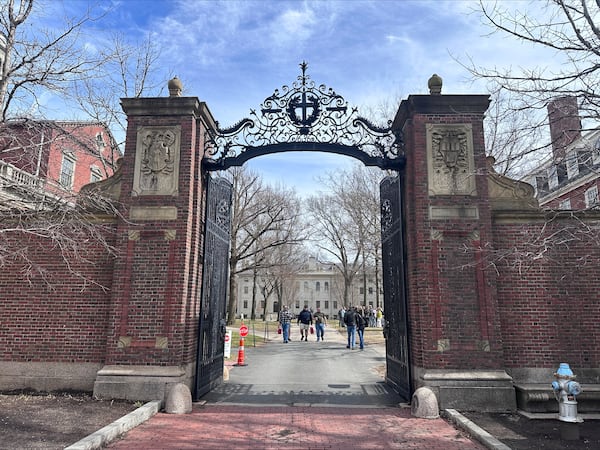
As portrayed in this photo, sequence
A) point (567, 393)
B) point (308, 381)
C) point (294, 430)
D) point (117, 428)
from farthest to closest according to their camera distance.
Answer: point (308, 381)
point (294, 430)
point (117, 428)
point (567, 393)

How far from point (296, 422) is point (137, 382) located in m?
2.97

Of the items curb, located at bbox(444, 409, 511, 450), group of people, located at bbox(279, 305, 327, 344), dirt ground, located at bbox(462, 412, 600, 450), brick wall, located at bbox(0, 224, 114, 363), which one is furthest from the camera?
group of people, located at bbox(279, 305, 327, 344)

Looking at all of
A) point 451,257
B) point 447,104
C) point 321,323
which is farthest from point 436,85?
point 321,323

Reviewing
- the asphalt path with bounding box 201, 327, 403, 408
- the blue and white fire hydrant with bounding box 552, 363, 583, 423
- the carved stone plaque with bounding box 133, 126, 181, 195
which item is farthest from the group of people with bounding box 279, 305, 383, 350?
the blue and white fire hydrant with bounding box 552, 363, 583, 423

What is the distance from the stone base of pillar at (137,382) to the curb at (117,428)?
0.25 m

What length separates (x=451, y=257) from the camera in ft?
26.5

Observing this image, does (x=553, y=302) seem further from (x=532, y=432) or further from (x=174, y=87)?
(x=174, y=87)

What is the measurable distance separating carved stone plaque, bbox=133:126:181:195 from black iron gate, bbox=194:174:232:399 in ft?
2.91

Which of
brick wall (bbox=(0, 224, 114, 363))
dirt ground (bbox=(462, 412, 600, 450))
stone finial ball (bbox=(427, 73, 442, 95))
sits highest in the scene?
stone finial ball (bbox=(427, 73, 442, 95))

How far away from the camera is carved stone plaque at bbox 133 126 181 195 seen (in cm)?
852

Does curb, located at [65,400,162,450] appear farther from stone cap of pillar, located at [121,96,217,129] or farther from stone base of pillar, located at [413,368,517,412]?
stone cap of pillar, located at [121,96,217,129]

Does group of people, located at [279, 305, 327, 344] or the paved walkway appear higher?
group of people, located at [279, 305, 327, 344]

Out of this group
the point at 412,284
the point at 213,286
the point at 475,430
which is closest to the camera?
the point at 475,430

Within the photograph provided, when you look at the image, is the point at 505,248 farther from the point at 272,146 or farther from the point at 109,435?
the point at 109,435
